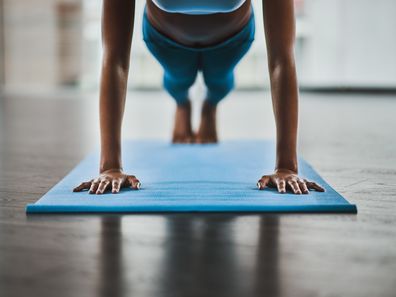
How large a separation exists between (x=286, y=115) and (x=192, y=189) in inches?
12.0

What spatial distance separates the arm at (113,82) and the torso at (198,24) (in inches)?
9.9

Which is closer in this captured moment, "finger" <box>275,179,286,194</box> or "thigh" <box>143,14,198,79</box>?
"finger" <box>275,179,286,194</box>

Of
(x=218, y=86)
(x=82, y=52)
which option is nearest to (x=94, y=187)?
(x=218, y=86)

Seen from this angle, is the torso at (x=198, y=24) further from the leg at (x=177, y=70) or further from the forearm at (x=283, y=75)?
the forearm at (x=283, y=75)

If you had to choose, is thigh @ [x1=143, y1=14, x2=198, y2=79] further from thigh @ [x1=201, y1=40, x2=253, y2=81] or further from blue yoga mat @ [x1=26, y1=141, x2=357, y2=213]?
blue yoga mat @ [x1=26, y1=141, x2=357, y2=213]

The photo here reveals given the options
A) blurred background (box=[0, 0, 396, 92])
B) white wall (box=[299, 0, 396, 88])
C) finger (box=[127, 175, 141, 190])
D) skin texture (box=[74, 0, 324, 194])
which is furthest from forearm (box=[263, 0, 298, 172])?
blurred background (box=[0, 0, 396, 92])

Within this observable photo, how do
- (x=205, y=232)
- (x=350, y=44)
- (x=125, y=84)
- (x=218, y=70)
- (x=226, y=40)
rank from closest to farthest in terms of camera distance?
(x=205, y=232) < (x=125, y=84) < (x=226, y=40) < (x=218, y=70) < (x=350, y=44)

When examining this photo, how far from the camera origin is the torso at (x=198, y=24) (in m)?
1.74

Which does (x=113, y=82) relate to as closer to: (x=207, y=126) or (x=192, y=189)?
(x=192, y=189)

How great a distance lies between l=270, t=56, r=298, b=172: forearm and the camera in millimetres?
1479

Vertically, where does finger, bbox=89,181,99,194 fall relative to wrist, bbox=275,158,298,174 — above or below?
below

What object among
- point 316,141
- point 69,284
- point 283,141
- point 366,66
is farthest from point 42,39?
point 69,284

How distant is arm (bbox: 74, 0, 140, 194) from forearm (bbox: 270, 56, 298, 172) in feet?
1.24

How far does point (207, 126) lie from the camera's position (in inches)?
99.7
